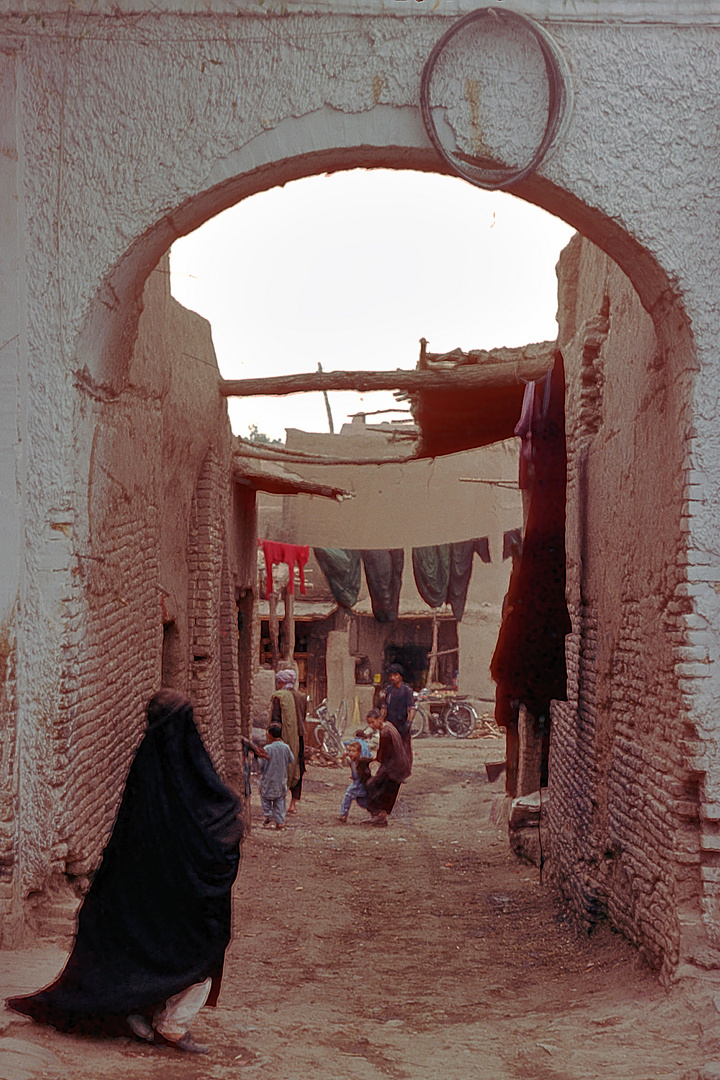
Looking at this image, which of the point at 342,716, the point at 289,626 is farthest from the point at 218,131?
the point at 342,716

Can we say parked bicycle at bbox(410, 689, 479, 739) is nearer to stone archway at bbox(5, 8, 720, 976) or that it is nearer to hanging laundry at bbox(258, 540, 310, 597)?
hanging laundry at bbox(258, 540, 310, 597)

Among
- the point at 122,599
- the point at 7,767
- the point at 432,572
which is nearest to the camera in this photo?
the point at 7,767

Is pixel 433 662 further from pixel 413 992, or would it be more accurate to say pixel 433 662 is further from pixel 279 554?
pixel 413 992

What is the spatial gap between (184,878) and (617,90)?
3706 mm

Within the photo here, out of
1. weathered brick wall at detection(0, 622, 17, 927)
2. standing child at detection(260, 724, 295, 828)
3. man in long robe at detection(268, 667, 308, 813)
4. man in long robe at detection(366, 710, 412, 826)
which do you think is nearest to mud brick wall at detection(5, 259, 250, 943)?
weathered brick wall at detection(0, 622, 17, 927)

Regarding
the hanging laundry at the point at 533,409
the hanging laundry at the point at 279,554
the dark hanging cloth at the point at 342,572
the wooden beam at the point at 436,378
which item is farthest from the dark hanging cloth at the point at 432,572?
the hanging laundry at the point at 533,409

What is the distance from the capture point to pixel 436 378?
328 inches

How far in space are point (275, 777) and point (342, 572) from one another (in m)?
11.3

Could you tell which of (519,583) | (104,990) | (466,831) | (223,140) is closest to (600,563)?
(519,583)

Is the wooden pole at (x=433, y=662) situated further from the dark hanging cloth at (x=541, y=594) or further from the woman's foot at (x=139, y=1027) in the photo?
the woman's foot at (x=139, y=1027)

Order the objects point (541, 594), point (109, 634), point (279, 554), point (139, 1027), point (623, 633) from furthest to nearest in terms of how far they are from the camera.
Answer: point (279, 554)
point (541, 594)
point (623, 633)
point (109, 634)
point (139, 1027)

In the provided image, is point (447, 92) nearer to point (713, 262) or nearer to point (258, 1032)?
point (713, 262)

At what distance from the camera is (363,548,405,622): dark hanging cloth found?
2117cm

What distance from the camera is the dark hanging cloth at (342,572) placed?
2106 cm
